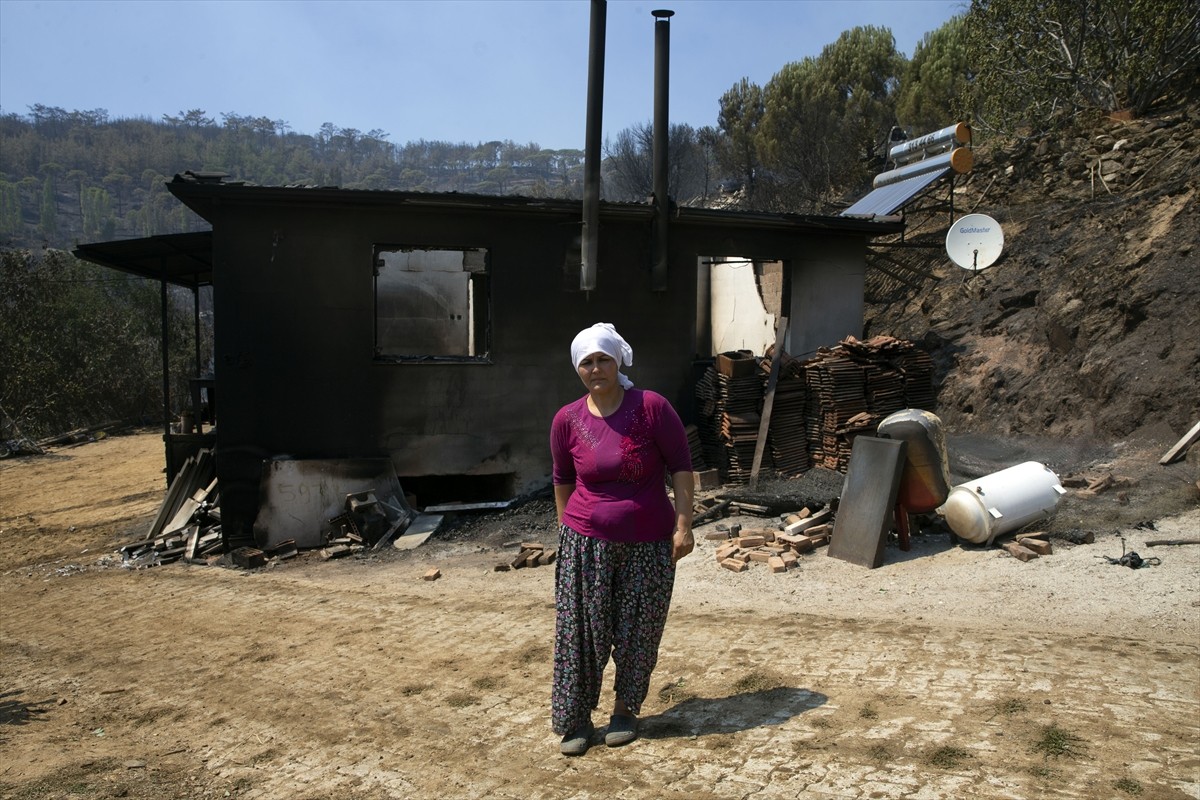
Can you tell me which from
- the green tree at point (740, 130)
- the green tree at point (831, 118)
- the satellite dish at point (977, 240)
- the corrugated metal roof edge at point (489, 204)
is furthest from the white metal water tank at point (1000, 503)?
the green tree at point (740, 130)

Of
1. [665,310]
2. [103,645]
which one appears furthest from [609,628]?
[665,310]

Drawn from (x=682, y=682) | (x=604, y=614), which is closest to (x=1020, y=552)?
(x=682, y=682)

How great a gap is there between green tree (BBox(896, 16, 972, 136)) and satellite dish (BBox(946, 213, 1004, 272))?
12383 mm

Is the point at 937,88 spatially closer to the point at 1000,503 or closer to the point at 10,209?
the point at 1000,503

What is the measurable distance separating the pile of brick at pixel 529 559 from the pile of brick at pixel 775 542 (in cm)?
167

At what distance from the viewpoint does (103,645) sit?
714 cm

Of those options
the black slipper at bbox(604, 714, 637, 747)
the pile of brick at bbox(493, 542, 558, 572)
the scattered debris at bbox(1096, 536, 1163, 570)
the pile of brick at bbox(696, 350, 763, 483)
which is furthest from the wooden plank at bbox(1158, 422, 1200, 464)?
the black slipper at bbox(604, 714, 637, 747)

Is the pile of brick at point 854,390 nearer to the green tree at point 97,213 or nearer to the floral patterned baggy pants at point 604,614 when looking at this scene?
the floral patterned baggy pants at point 604,614

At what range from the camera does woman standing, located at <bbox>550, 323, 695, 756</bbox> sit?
405cm

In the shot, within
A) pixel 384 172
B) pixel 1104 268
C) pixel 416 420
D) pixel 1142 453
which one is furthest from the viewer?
pixel 384 172

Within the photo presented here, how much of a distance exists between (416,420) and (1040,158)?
13877 mm

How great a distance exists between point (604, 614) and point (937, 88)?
25232 millimetres

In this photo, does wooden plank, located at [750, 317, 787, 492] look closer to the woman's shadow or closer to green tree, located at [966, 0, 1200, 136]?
the woman's shadow

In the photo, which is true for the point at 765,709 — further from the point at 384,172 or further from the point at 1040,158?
the point at 384,172
